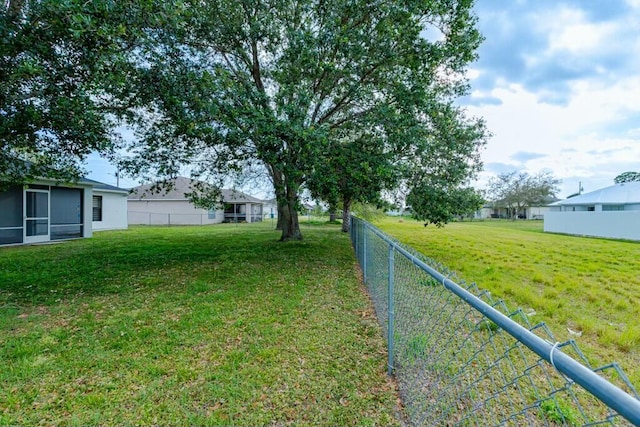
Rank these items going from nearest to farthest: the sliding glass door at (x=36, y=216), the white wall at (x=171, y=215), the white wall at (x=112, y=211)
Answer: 1. the sliding glass door at (x=36, y=216)
2. the white wall at (x=112, y=211)
3. the white wall at (x=171, y=215)

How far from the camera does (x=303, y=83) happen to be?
7875 millimetres

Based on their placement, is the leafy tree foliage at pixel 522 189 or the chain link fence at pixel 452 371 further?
the leafy tree foliage at pixel 522 189

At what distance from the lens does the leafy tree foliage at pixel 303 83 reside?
6152mm

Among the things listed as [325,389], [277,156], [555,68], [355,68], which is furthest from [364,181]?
[555,68]

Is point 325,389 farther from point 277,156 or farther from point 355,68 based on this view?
point 355,68

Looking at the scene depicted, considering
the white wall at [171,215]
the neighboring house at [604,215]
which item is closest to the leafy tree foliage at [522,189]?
the neighboring house at [604,215]

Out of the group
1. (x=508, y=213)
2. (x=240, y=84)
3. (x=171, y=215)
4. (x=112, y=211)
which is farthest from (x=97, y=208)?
(x=508, y=213)

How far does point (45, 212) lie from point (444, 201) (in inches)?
591

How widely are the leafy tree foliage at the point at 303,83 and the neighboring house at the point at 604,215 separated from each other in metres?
13.0

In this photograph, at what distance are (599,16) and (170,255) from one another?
12591 mm

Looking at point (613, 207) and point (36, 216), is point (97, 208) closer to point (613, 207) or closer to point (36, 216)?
point (36, 216)

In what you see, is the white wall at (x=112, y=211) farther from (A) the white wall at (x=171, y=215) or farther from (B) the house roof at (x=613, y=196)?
(B) the house roof at (x=613, y=196)

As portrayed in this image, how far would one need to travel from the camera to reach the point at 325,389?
9.13ft

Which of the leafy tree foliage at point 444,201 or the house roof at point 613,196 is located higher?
the house roof at point 613,196
